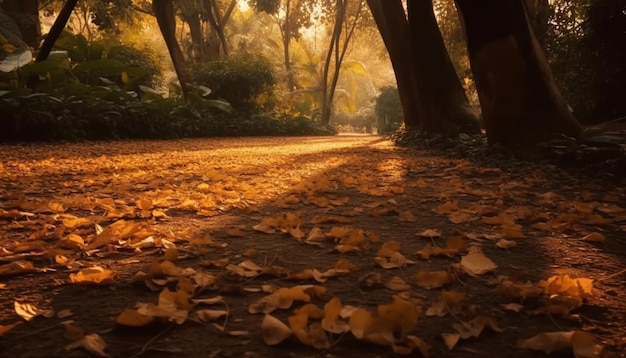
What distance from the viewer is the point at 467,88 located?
13.6 m

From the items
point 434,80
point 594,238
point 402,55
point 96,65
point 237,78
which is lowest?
point 594,238

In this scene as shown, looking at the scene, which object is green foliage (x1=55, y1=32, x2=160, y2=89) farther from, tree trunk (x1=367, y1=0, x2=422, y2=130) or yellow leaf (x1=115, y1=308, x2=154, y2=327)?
yellow leaf (x1=115, y1=308, x2=154, y2=327)

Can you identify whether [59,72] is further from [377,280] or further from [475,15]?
[377,280]

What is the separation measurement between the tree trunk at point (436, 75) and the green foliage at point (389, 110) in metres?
13.2

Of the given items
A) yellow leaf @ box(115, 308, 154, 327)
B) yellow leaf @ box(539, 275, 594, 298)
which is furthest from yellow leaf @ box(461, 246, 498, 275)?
yellow leaf @ box(115, 308, 154, 327)

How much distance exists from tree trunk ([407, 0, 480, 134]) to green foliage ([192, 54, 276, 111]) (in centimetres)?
738

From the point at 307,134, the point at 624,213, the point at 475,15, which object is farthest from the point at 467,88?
the point at 624,213

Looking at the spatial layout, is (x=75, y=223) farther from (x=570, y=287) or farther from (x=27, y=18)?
(x=27, y=18)

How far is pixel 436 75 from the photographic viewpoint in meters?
6.59

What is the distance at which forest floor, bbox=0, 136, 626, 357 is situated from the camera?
40.4 inches

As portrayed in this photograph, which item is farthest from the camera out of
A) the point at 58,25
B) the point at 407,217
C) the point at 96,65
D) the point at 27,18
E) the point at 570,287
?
the point at 27,18

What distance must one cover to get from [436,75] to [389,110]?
46.2 ft

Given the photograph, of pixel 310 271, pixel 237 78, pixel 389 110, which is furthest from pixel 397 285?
pixel 389 110

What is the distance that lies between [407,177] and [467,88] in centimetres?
1059
